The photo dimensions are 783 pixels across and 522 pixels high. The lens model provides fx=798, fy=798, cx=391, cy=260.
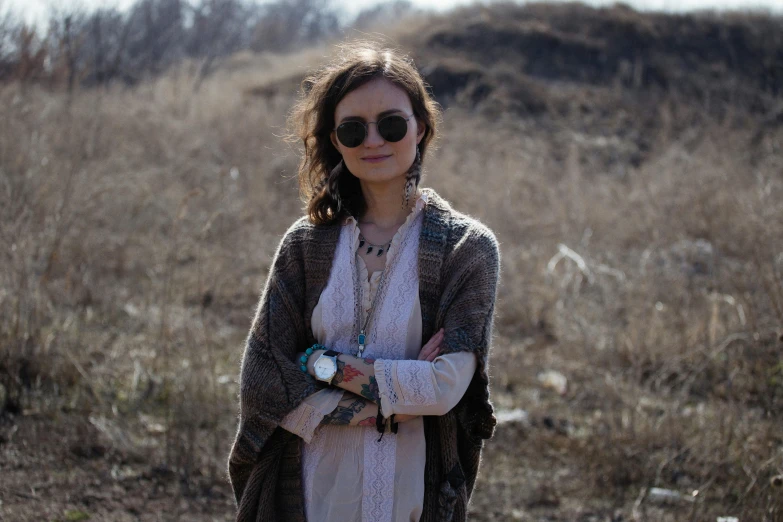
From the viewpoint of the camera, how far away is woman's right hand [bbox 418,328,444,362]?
2.03m

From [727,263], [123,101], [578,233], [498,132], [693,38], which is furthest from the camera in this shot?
[693,38]

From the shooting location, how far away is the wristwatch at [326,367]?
6.57 ft

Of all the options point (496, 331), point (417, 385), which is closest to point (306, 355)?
point (417, 385)

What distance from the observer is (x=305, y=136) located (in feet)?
7.60

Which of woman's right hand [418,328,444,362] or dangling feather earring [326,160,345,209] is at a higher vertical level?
dangling feather earring [326,160,345,209]

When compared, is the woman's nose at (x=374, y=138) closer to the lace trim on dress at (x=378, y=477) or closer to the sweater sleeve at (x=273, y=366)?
the sweater sleeve at (x=273, y=366)

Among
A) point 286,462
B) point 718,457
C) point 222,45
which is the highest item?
point 222,45

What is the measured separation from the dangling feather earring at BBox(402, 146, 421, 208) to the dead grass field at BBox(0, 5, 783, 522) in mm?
632

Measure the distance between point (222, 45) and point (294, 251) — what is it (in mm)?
24741

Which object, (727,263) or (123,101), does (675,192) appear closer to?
(727,263)

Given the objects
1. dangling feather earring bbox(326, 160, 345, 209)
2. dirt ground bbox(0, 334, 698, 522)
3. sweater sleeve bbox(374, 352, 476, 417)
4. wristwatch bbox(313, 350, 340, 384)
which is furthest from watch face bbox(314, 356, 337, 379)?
dirt ground bbox(0, 334, 698, 522)

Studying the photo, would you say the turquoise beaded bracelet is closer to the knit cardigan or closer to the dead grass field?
the knit cardigan

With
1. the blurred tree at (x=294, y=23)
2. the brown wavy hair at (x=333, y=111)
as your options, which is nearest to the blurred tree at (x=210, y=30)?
the blurred tree at (x=294, y=23)

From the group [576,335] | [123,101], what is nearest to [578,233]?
[576,335]
